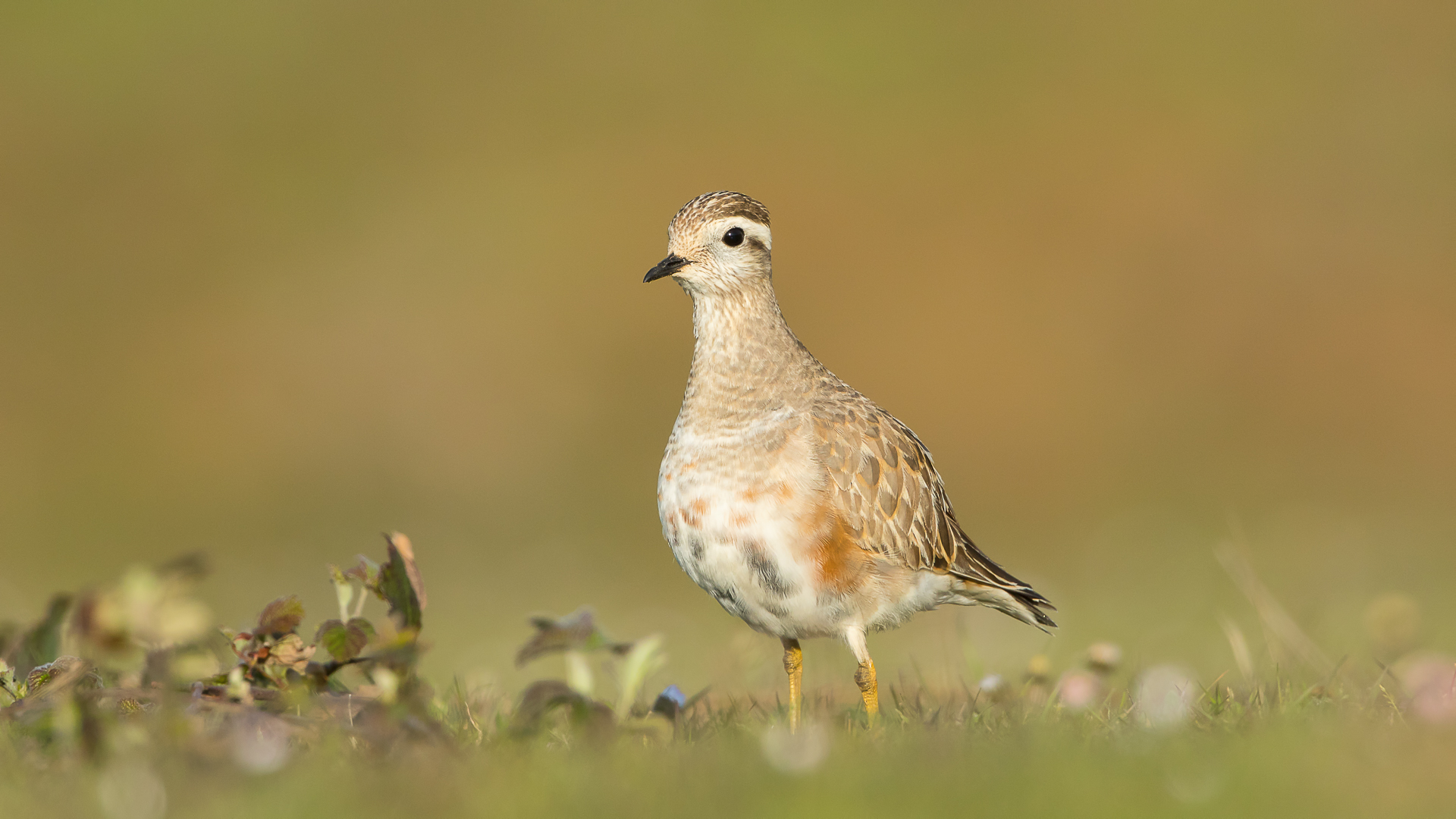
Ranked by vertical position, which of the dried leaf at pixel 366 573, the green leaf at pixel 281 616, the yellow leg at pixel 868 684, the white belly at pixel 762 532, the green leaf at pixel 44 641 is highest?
the white belly at pixel 762 532

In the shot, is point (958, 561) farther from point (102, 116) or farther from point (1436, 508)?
point (102, 116)

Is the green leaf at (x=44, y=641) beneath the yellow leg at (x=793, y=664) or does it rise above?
beneath

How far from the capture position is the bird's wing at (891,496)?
6594 mm

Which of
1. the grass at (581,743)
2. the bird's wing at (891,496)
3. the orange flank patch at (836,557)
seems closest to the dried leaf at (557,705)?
the grass at (581,743)

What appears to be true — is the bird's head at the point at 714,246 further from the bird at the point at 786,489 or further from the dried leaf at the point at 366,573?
the dried leaf at the point at 366,573

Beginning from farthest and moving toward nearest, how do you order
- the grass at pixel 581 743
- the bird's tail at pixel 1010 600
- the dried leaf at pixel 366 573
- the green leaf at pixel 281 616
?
the bird's tail at pixel 1010 600 < the dried leaf at pixel 366 573 < the green leaf at pixel 281 616 < the grass at pixel 581 743

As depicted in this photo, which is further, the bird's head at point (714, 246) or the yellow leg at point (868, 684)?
the bird's head at point (714, 246)

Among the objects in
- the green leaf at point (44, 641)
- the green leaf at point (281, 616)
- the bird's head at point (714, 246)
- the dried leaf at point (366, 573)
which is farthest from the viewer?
the bird's head at point (714, 246)

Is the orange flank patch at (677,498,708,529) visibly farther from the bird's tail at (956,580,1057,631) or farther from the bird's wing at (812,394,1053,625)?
the bird's tail at (956,580,1057,631)

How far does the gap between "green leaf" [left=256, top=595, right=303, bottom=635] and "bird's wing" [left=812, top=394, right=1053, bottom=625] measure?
246 cm

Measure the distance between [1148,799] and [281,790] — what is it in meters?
2.43

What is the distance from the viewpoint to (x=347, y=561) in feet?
50.4

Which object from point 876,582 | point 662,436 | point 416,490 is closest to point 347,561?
point 416,490

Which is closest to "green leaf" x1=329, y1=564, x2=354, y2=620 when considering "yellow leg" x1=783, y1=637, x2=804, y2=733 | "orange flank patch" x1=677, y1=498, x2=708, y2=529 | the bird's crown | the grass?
the grass
